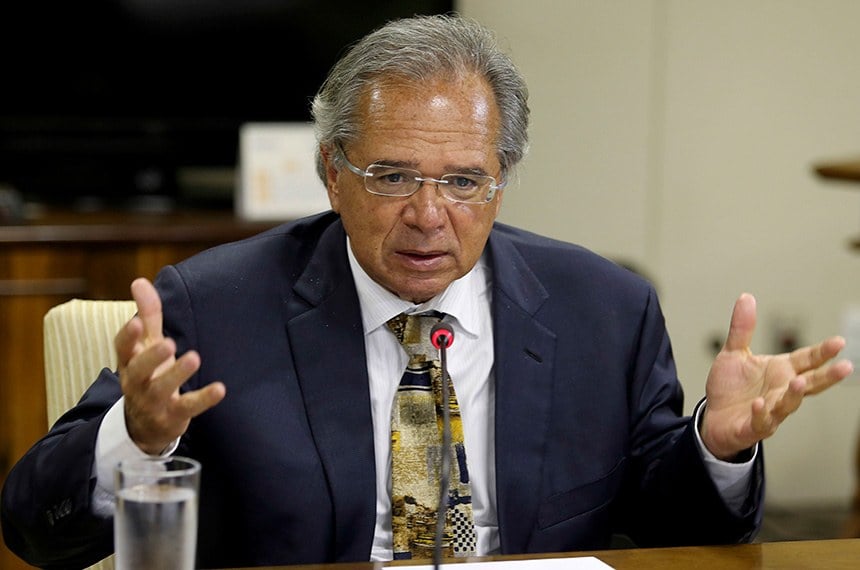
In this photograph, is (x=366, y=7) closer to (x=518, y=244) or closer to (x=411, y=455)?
(x=518, y=244)

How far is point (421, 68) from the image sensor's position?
1734 mm

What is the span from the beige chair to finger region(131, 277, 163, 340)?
44 centimetres

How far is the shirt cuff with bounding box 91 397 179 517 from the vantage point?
58.3 inches

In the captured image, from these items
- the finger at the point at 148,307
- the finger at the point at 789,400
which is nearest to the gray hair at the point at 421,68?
the finger at the point at 148,307

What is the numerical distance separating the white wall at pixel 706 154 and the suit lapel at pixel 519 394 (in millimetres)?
2160

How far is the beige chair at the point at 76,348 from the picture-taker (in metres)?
1.85

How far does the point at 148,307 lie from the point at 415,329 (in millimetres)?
478

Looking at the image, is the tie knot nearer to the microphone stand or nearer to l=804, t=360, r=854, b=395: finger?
the microphone stand

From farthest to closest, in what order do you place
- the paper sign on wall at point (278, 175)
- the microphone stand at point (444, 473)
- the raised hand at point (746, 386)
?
1. the paper sign on wall at point (278, 175)
2. the raised hand at point (746, 386)
3. the microphone stand at point (444, 473)

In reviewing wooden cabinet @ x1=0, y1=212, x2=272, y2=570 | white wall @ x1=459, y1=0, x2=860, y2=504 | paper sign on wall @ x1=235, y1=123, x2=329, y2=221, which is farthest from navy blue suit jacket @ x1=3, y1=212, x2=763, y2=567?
white wall @ x1=459, y1=0, x2=860, y2=504

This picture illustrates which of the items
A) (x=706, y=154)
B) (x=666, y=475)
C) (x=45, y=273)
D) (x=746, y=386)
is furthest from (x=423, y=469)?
(x=706, y=154)

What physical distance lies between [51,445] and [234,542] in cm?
31

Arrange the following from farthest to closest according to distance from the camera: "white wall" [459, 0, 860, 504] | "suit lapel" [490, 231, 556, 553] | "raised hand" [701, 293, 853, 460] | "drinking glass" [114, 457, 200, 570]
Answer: "white wall" [459, 0, 860, 504]
"suit lapel" [490, 231, 556, 553]
"raised hand" [701, 293, 853, 460]
"drinking glass" [114, 457, 200, 570]

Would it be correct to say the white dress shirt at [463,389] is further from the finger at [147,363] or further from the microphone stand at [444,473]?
the finger at [147,363]
